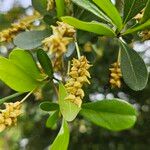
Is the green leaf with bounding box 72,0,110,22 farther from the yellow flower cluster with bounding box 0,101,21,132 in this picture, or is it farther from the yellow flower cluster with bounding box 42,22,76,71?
the yellow flower cluster with bounding box 0,101,21,132

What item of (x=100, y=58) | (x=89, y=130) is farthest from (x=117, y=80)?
(x=89, y=130)

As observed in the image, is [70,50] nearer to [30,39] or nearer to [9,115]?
[30,39]

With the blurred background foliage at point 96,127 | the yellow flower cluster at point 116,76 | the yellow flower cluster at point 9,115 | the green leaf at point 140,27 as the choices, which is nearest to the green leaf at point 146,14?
the green leaf at point 140,27

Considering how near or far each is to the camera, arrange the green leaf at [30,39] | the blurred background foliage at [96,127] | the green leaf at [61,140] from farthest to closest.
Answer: the blurred background foliage at [96,127] < the green leaf at [30,39] < the green leaf at [61,140]

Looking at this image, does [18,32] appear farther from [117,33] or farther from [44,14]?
[117,33]

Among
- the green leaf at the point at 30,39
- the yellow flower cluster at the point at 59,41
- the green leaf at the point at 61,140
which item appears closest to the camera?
the yellow flower cluster at the point at 59,41

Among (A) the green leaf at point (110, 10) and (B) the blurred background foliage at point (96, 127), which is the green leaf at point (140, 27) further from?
(B) the blurred background foliage at point (96, 127)
